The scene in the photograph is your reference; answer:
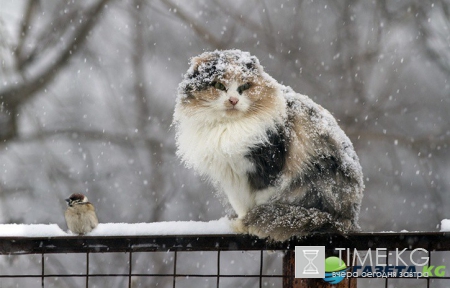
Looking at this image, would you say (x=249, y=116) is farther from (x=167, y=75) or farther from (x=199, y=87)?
(x=167, y=75)

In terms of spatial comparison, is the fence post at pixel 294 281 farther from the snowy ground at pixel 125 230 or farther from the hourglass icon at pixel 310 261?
the snowy ground at pixel 125 230

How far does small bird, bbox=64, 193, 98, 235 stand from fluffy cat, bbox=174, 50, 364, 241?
1.73ft

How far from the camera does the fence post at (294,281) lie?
7.57 ft

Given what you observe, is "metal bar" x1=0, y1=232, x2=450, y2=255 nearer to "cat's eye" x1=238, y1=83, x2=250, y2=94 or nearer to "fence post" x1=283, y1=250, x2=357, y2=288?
"fence post" x1=283, y1=250, x2=357, y2=288

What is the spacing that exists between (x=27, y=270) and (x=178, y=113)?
4.10m

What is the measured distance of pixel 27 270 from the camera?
6.61 metres

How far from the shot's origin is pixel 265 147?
118 inches

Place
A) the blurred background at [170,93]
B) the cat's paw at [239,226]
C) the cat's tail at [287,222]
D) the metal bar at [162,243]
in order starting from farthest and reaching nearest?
the blurred background at [170,93] → the cat's paw at [239,226] → the cat's tail at [287,222] → the metal bar at [162,243]

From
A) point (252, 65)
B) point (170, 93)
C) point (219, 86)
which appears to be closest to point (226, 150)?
point (219, 86)

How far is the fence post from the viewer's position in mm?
2307

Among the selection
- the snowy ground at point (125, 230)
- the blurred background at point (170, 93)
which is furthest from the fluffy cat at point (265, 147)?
the blurred background at point (170, 93)

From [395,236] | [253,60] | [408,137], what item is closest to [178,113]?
[253,60]

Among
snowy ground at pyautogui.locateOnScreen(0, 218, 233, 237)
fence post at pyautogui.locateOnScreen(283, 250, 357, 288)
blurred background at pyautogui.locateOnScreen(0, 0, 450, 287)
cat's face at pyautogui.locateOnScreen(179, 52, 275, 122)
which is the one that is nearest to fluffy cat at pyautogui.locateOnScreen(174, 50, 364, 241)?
cat's face at pyautogui.locateOnScreen(179, 52, 275, 122)

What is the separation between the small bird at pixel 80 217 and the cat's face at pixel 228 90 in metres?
0.64
